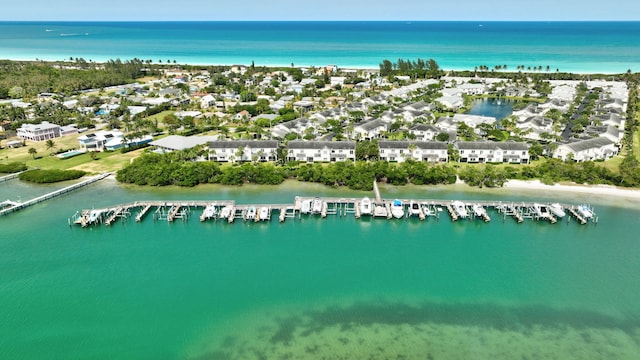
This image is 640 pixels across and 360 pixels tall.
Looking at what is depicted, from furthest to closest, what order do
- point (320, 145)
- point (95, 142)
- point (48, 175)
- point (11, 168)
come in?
point (95, 142)
point (320, 145)
point (11, 168)
point (48, 175)

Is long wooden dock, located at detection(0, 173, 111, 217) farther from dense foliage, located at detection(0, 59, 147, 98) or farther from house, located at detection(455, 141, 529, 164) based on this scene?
dense foliage, located at detection(0, 59, 147, 98)

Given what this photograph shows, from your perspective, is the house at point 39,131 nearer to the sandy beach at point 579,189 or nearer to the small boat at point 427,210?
the small boat at point 427,210

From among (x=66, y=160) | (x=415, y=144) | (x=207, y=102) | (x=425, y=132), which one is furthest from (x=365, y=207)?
(x=207, y=102)


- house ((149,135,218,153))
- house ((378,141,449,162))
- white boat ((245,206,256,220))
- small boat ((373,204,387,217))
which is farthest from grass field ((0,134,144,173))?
small boat ((373,204,387,217))

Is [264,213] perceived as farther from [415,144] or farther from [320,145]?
[415,144]

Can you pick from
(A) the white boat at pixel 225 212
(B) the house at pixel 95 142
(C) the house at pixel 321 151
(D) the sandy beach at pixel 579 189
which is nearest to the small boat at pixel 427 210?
(D) the sandy beach at pixel 579 189

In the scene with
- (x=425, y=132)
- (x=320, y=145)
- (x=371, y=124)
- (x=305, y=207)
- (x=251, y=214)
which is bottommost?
(x=251, y=214)
